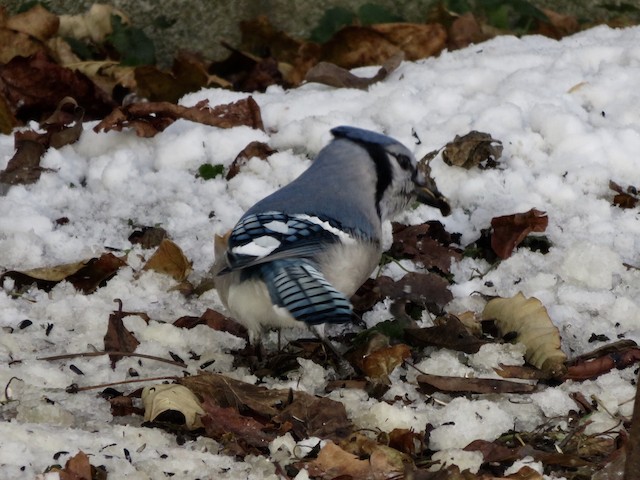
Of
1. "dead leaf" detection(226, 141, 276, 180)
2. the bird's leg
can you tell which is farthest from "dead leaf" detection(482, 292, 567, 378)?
"dead leaf" detection(226, 141, 276, 180)

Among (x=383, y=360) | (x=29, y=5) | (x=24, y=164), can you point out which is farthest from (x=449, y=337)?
(x=29, y=5)

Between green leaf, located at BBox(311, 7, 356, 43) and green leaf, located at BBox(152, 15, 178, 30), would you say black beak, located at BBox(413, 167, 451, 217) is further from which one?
green leaf, located at BBox(152, 15, 178, 30)

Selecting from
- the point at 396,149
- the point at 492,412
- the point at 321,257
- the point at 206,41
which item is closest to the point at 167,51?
the point at 206,41

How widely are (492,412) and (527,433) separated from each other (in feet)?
0.35

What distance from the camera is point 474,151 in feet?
14.2

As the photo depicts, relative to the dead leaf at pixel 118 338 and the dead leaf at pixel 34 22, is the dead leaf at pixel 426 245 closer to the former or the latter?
the dead leaf at pixel 118 338

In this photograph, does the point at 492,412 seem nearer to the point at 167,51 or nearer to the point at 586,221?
the point at 586,221

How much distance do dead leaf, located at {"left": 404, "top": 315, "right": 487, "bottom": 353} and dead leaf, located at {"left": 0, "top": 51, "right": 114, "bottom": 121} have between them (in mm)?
2352

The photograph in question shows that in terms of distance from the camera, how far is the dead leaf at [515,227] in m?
3.90

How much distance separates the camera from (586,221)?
13.2ft

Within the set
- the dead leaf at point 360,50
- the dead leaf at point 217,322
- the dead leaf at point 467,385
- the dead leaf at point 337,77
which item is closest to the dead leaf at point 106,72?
the dead leaf at point 337,77

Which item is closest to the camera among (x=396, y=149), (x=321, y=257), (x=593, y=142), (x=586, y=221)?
(x=321, y=257)

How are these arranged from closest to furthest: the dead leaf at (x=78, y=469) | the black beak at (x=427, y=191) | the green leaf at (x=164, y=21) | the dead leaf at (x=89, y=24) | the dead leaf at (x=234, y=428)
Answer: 1. the dead leaf at (x=78, y=469)
2. the dead leaf at (x=234, y=428)
3. the black beak at (x=427, y=191)
4. the dead leaf at (x=89, y=24)
5. the green leaf at (x=164, y=21)

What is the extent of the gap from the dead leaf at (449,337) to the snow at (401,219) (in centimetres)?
5
